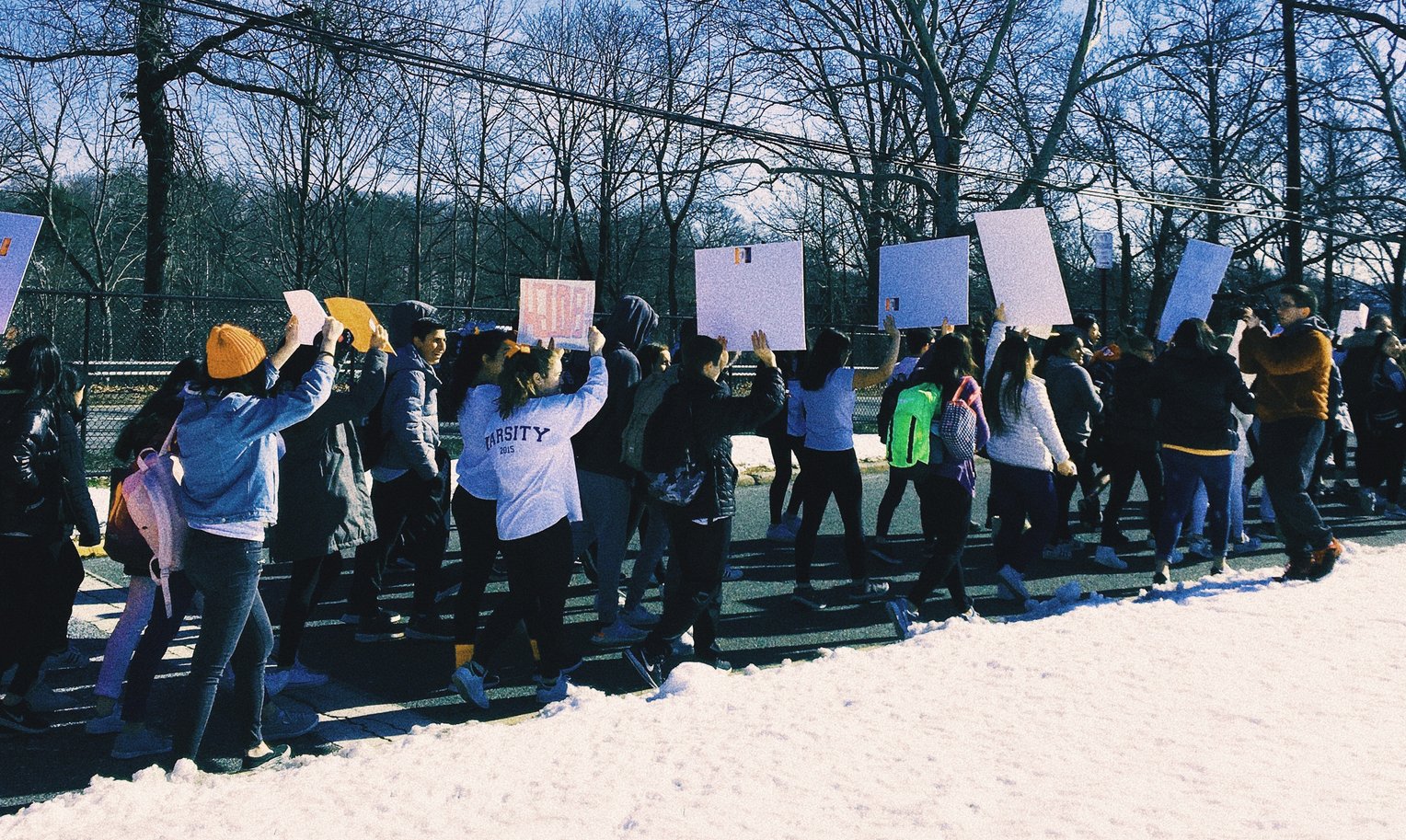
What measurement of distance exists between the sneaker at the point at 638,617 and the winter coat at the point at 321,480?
1890 mm

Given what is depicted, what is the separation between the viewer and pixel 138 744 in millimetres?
4422

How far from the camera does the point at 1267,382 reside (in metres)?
7.44

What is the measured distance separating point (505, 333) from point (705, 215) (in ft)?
89.9

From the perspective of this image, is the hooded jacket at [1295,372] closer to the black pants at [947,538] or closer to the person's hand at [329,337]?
the black pants at [947,538]

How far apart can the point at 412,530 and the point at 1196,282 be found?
5917 millimetres

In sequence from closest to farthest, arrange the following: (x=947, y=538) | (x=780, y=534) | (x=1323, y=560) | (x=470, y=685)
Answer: (x=470, y=685), (x=947, y=538), (x=1323, y=560), (x=780, y=534)

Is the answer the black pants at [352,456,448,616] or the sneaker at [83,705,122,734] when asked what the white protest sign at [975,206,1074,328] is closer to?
the black pants at [352,456,448,616]

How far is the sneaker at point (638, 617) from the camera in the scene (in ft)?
21.4

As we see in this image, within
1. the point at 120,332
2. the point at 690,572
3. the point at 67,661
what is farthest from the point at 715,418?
the point at 120,332

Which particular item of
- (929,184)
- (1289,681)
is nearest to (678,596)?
(1289,681)

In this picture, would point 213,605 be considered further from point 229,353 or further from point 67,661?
point 67,661

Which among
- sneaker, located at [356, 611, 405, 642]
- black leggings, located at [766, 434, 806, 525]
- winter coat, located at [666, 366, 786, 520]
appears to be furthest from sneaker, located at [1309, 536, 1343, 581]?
sneaker, located at [356, 611, 405, 642]

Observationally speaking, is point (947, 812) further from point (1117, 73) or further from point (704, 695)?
point (1117, 73)

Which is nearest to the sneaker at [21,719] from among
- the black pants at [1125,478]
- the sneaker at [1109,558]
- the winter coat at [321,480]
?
the winter coat at [321,480]
